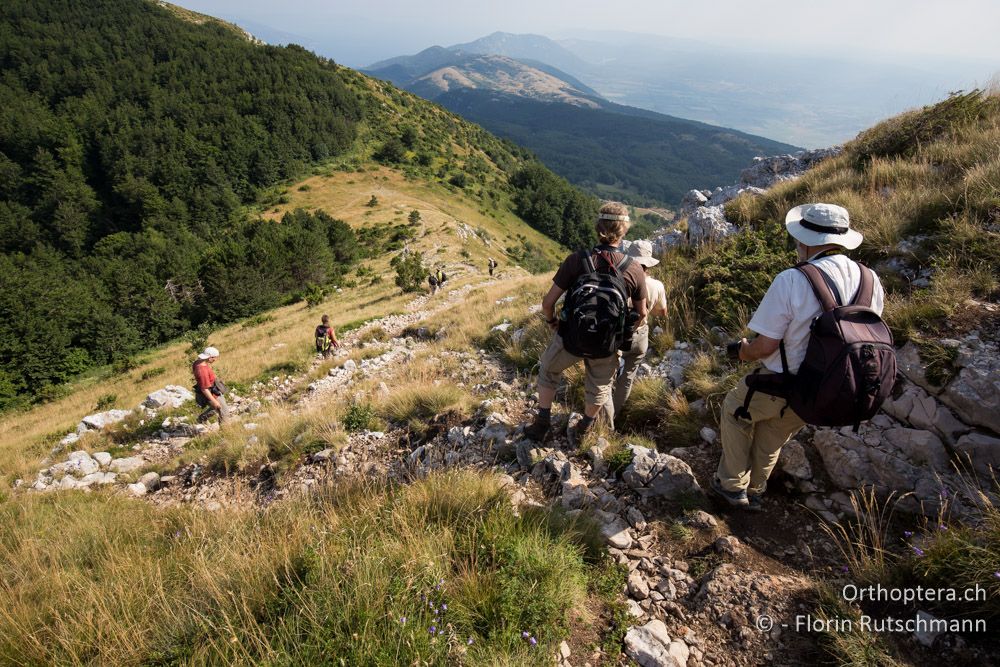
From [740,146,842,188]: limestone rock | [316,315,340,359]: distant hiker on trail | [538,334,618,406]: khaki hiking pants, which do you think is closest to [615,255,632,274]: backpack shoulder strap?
[538,334,618,406]: khaki hiking pants

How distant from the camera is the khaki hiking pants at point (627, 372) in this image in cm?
450

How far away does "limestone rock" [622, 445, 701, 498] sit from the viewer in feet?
12.1

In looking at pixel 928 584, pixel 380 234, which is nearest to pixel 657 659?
pixel 928 584

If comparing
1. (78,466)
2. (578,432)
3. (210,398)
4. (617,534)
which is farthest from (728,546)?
Answer: (78,466)

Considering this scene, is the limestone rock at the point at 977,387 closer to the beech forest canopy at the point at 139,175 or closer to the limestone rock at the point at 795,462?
the limestone rock at the point at 795,462

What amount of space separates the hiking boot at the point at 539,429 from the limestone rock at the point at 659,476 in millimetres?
1043

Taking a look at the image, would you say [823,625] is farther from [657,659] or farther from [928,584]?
[657,659]

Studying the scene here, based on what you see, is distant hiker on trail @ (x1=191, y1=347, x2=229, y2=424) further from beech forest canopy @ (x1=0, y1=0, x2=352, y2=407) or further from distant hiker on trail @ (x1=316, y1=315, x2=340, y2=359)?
beech forest canopy @ (x1=0, y1=0, x2=352, y2=407)

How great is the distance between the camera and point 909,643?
7.55 ft

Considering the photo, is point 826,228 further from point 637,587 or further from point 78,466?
point 78,466

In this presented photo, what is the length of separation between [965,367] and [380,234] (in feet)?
173

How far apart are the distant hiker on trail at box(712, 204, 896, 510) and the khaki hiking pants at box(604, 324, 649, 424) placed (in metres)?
1.20

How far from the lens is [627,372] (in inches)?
189

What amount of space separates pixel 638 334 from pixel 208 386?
8.62 metres
